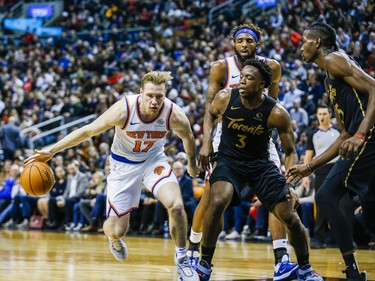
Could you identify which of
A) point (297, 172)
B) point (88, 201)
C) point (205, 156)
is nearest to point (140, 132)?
point (205, 156)

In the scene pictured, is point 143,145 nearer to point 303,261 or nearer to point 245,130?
point 245,130

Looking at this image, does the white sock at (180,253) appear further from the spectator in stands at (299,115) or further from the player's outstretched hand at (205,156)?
the spectator in stands at (299,115)

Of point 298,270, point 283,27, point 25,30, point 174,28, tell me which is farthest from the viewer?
point 25,30

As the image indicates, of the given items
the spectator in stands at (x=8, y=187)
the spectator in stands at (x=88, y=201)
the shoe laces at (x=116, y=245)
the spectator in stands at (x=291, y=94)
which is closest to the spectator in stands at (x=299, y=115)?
the spectator in stands at (x=291, y=94)

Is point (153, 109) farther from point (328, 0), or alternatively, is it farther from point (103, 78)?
point (103, 78)

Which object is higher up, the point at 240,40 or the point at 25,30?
the point at 25,30

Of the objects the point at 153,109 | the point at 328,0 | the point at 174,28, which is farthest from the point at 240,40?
the point at 174,28

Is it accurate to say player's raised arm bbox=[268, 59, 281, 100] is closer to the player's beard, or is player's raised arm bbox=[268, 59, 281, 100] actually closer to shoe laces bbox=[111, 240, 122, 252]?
the player's beard

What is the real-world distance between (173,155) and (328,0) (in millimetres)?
6168

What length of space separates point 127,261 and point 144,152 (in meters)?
1.92

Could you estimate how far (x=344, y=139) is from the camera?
622 centimetres

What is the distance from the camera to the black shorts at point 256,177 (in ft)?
20.3

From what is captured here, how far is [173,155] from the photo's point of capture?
1451cm

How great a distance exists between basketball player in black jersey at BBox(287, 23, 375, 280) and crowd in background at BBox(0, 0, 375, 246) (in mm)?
5410
